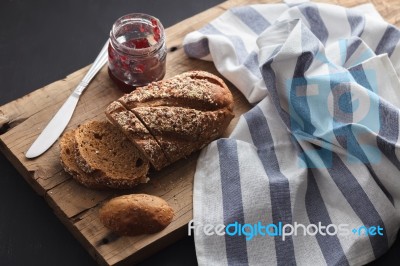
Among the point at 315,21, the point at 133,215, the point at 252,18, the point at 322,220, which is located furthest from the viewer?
the point at 252,18

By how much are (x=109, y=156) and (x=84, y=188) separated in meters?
0.14

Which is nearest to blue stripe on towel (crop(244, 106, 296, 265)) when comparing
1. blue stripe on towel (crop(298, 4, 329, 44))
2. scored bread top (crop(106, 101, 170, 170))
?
scored bread top (crop(106, 101, 170, 170))

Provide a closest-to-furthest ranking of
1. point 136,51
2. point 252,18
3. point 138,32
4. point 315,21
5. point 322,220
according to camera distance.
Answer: point 322,220
point 136,51
point 138,32
point 315,21
point 252,18

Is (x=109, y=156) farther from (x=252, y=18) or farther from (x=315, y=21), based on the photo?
(x=315, y=21)

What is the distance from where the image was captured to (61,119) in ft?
9.04

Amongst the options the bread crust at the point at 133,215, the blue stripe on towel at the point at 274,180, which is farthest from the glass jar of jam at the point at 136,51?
the bread crust at the point at 133,215

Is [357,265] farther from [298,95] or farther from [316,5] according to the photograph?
[316,5]

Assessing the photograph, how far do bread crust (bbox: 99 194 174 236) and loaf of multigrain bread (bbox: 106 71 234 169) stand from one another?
181 millimetres

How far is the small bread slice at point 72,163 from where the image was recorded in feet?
8.30

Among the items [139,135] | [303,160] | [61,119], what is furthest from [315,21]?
[61,119]

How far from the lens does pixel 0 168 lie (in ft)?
9.01

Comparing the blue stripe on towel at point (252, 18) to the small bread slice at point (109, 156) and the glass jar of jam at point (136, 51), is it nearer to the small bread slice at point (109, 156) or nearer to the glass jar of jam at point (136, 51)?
the glass jar of jam at point (136, 51)

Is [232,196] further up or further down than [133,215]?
further down

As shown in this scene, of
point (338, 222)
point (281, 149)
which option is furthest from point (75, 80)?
point (338, 222)
